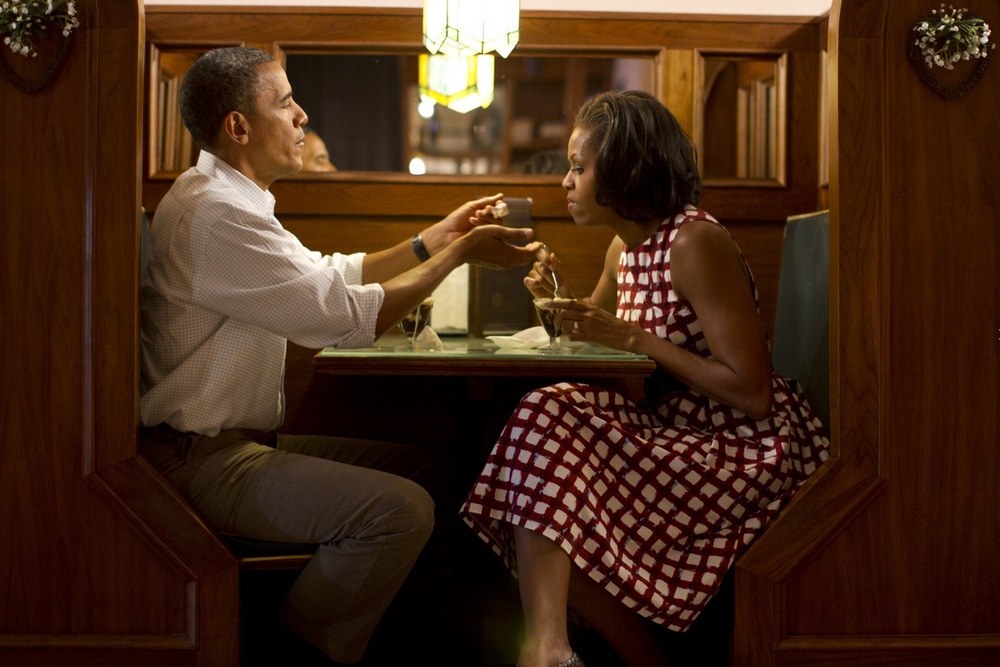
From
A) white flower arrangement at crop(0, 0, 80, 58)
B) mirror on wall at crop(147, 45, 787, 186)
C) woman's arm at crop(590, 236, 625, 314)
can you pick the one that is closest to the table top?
woman's arm at crop(590, 236, 625, 314)

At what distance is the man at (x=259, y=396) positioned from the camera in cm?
187

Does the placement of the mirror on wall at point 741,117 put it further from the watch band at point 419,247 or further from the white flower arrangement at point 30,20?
the white flower arrangement at point 30,20

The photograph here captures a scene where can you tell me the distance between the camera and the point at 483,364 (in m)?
1.99

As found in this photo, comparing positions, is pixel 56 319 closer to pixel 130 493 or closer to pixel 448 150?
pixel 130 493

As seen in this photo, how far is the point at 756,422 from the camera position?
2.04 metres

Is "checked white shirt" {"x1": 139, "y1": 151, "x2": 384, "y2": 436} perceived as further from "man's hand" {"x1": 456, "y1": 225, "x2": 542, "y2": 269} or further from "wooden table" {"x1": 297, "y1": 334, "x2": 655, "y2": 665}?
"man's hand" {"x1": 456, "y1": 225, "x2": 542, "y2": 269}

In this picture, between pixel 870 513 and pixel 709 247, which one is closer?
pixel 870 513

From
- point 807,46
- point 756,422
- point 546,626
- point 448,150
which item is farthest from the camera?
point 448,150

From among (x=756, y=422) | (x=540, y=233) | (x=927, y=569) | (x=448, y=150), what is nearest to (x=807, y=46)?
(x=540, y=233)

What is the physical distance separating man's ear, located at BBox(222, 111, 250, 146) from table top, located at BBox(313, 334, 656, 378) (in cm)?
51

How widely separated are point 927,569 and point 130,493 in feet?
5.28

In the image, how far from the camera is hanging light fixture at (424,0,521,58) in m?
2.38

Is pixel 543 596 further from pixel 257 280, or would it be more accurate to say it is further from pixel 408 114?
pixel 408 114

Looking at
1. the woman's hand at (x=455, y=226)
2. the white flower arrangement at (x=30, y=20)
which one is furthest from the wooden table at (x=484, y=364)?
the white flower arrangement at (x=30, y=20)
